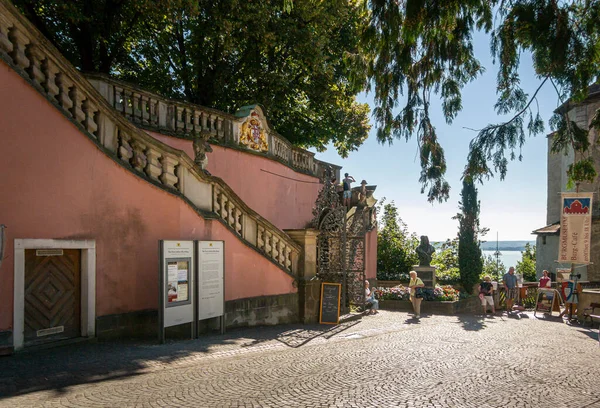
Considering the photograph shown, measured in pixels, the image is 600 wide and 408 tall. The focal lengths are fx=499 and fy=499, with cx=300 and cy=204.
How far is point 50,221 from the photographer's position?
28.4ft

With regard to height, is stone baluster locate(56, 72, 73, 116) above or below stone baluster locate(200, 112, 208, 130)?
below

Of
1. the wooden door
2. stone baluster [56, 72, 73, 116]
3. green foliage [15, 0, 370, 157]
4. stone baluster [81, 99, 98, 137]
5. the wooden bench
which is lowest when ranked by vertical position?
the wooden bench

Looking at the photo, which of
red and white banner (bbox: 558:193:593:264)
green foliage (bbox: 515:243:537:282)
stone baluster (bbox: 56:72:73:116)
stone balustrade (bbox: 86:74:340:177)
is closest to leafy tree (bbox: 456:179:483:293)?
red and white banner (bbox: 558:193:593:264)

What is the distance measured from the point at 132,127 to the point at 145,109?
4151 millimetres

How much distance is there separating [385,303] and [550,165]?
24.5m

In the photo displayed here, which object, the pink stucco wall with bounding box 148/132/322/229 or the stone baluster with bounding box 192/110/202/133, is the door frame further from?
the stone baluster with bounding box 192/110/202/133

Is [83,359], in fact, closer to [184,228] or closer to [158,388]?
[158,388]

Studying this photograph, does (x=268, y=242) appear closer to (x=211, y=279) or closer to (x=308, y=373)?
(x=211, y=279)

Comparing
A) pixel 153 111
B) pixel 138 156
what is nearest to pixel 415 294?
pixel 153 111

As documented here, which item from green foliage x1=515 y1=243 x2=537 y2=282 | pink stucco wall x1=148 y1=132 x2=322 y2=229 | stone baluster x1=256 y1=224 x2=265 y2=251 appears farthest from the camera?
green foliage x1=515 y1=243 x2=537 y2=282

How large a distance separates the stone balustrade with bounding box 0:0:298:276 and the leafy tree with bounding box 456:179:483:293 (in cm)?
1258

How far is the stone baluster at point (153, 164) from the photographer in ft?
33.8

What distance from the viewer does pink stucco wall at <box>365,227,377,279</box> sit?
77.2 ft

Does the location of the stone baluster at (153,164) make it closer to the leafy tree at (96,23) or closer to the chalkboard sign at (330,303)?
the chalkboard sign at (330,303)
